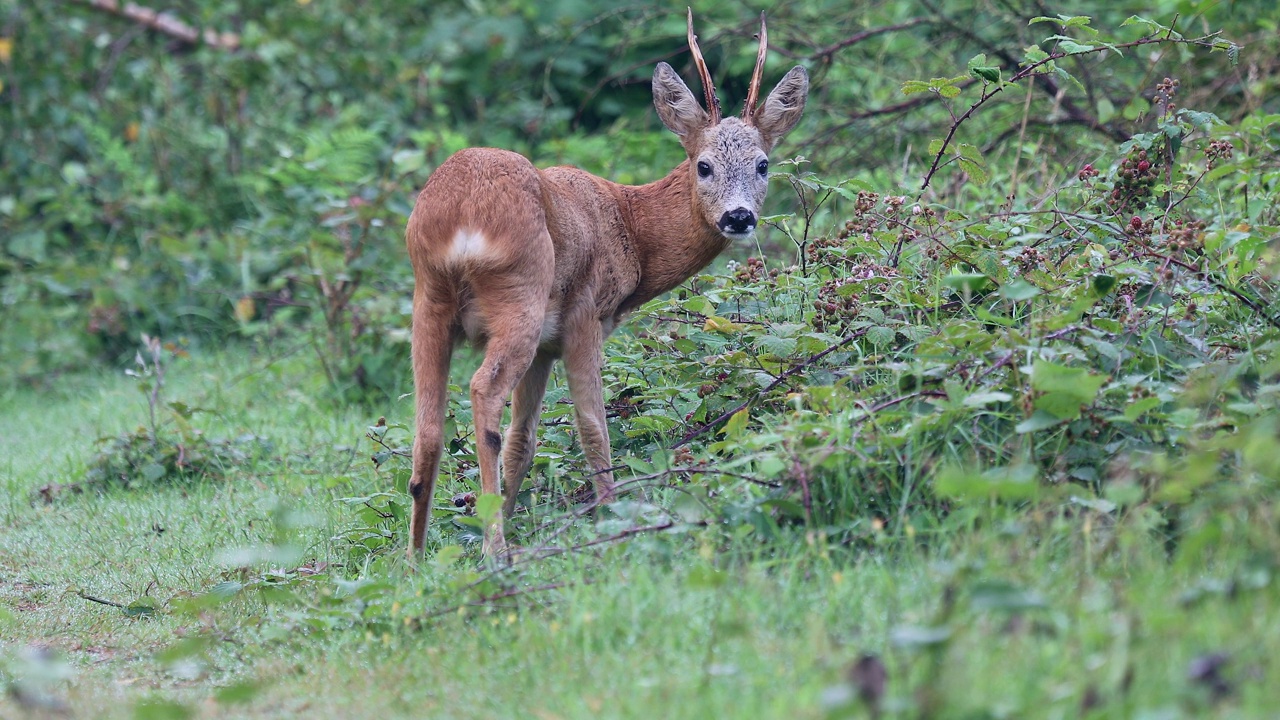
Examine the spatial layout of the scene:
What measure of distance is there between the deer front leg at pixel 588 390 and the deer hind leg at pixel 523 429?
18 centimetres

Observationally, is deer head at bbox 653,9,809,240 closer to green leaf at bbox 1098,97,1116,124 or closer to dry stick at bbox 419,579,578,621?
green leaf at bbox 1098,97,1116,124

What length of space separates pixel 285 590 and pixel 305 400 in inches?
127

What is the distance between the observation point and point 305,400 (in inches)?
299

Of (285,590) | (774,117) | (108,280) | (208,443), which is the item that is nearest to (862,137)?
(774,117)

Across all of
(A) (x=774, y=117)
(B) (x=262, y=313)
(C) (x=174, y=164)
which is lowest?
(B) (x=262, y=313)

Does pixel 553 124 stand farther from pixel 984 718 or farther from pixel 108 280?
pixel 984 718

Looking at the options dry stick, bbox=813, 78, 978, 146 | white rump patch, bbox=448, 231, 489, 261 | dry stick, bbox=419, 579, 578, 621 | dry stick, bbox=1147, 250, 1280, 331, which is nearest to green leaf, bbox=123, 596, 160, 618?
dry stick, bbox=419, 579, 578, 621

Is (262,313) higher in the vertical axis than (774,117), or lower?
lower

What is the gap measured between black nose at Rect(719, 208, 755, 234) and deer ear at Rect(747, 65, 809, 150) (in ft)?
1.98

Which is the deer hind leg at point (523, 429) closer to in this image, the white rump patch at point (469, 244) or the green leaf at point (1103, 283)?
the white rump patch at point (469, 244)

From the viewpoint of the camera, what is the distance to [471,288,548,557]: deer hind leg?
15.3 feet

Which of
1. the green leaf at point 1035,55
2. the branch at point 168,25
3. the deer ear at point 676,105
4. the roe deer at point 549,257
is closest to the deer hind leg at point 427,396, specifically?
the roe deer at point 549,257

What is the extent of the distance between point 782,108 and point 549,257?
5.28 ft

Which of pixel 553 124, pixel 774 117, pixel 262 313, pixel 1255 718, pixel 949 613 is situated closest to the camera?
pixel 1255 718
